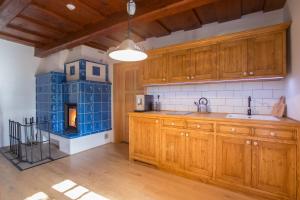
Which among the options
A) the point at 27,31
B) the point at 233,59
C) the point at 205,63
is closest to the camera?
the point at 233,59

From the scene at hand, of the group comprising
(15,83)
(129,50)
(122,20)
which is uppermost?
(122,20)

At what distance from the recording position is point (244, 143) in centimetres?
197

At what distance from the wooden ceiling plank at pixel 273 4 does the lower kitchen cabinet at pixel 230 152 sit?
1649 millimetres

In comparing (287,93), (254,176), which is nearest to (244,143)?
(254,176)

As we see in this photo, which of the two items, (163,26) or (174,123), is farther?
(163,26)

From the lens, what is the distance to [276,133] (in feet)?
5.90

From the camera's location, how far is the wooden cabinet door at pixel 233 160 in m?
1.97

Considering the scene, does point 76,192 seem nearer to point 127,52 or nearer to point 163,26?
point 127,52

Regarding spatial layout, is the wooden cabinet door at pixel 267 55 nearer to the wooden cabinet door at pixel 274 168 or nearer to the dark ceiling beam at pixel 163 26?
the wooden cabinet door at pixel 274 168

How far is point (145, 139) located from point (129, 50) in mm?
1680

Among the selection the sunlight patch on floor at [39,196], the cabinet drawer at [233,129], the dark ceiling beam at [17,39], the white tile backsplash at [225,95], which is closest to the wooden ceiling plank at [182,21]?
the white tile backsplash at [225,95]

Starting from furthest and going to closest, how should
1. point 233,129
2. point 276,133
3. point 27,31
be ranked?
point 27,31 < point 233,129 < point 276,133

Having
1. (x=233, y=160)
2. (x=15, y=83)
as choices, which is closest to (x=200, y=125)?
(x=233, y=160)

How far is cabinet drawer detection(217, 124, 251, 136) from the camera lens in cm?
196
